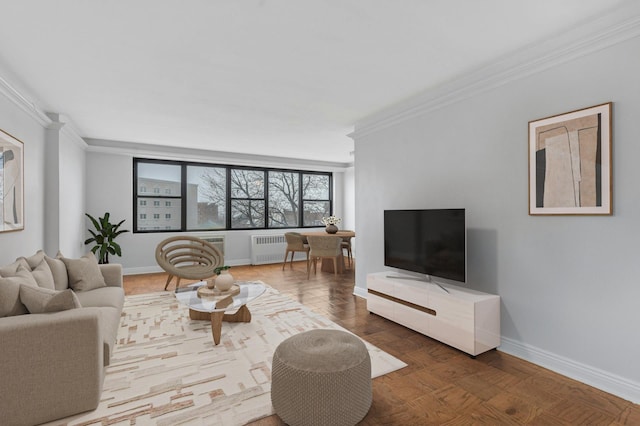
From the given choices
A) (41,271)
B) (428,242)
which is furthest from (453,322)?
(41,271)

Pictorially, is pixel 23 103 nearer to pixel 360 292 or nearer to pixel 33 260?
pixel 33 260

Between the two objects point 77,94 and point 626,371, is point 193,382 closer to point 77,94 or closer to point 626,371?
point 626,371

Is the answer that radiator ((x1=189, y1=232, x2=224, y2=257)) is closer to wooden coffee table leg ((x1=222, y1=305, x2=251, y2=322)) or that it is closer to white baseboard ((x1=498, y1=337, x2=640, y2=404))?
wooden coffee table leg ((x1=222, y1=305, x2=251, y2=322))

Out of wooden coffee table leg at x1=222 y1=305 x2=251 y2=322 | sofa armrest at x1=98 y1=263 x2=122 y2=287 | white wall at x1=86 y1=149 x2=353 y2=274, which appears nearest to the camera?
wooden coffee table leg at x1=222 y1=305 x2=251 y2=322

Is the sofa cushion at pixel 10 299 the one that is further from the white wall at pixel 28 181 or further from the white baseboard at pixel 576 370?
the white baseboard at pixel 576 370

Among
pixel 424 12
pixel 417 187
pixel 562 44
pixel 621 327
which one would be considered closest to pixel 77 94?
pixel 424 12

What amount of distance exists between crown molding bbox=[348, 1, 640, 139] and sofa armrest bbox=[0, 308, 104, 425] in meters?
3.48

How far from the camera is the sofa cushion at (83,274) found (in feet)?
10.2

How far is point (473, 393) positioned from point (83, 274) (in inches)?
144

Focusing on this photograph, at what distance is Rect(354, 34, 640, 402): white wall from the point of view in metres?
2.07

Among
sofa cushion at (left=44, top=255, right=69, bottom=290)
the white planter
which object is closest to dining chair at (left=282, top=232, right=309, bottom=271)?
the white planter

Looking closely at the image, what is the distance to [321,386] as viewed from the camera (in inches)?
67.5

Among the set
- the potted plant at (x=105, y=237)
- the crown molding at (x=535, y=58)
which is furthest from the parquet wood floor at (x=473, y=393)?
the potted plant at (x=105, y=237)

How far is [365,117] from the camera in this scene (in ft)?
13.9
